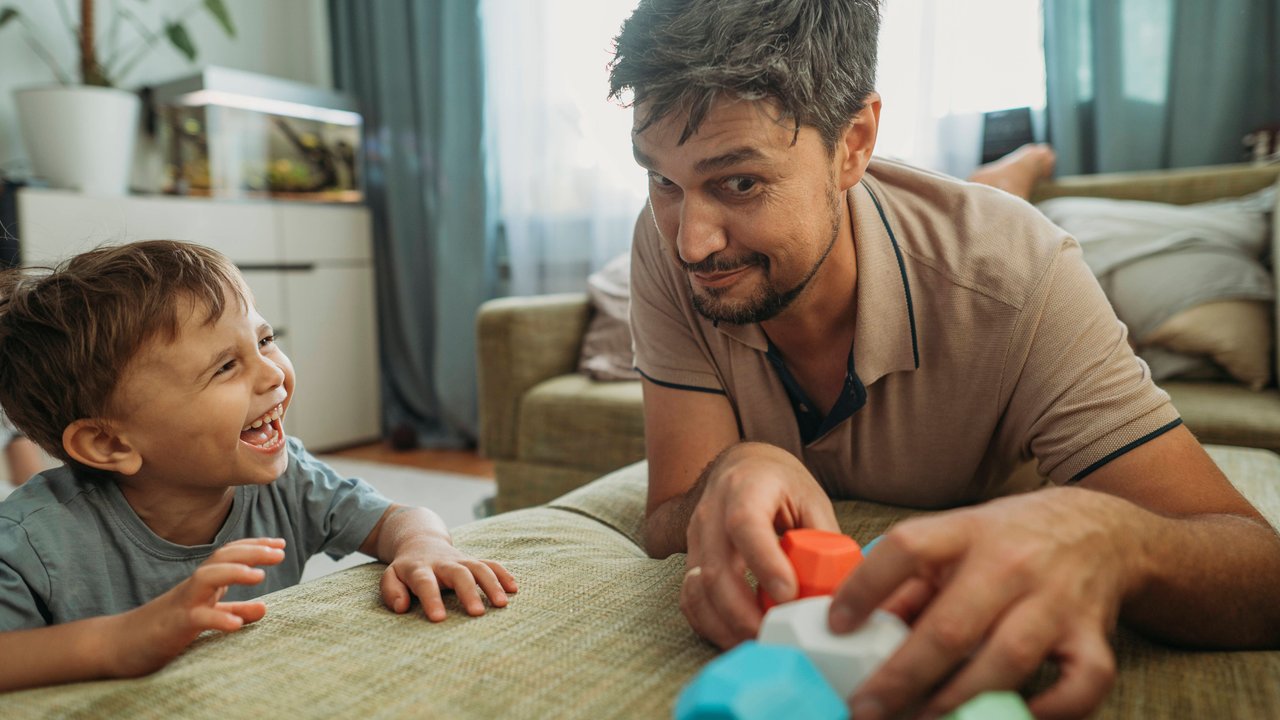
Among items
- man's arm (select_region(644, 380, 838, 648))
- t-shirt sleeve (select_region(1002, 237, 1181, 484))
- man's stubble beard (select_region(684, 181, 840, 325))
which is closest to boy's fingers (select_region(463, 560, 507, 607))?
man's arm (select_region(644, 380, 838, 648))

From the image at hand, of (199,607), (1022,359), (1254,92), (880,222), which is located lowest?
(199,607)

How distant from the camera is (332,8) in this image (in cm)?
373

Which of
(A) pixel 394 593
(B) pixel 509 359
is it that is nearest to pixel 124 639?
(A) pixel 394 593

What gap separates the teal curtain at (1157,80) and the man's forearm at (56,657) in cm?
244

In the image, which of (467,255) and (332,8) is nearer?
(467,255)

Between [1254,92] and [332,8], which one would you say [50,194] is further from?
[1254,92]

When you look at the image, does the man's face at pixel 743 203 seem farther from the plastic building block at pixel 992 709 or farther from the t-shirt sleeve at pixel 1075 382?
the plastic building block at pixel 992 709

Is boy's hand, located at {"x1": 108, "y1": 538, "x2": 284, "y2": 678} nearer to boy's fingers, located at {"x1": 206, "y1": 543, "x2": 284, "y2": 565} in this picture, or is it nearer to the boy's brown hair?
boy's fingers, located at {"x1": 206, "y1": 543, "x2": 284, "y2": 565}

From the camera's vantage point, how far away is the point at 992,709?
0.42 meters

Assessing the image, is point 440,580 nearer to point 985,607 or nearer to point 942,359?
point 985,607

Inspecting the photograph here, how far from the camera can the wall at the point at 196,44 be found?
3.00 m

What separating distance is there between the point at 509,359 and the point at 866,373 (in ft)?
4.60

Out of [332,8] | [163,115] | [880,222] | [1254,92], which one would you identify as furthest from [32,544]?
[332,8]

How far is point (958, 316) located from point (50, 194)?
2770 mm
